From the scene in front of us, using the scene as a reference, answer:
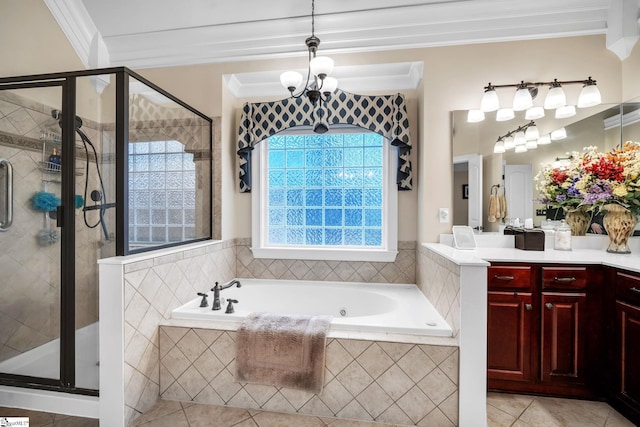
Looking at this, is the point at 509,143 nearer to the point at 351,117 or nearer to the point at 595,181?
the point at 595,181

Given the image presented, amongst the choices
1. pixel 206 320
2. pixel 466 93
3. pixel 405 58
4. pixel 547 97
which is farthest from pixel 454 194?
pixel 206 320

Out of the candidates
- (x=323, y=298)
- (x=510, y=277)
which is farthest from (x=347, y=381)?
(x=510, y=277)

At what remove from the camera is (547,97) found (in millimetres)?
2387

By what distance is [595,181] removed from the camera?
2.22 m

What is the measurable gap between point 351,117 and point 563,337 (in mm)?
2300

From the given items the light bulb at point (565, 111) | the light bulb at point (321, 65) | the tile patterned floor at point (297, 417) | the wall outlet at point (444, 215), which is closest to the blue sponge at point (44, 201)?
the tile patterned floor at point (297, 417)

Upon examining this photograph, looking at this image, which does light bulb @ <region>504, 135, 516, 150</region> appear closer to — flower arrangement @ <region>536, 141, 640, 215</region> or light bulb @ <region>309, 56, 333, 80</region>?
flower arrangement @ <region>536, 141, 640, 215</region>

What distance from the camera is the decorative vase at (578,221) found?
2.44 meters

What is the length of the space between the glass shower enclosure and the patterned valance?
0.98 meters

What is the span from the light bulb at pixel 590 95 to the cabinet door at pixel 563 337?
4.98 ft

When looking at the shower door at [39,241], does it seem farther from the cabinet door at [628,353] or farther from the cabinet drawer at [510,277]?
A: the cabinet door at [628,353]

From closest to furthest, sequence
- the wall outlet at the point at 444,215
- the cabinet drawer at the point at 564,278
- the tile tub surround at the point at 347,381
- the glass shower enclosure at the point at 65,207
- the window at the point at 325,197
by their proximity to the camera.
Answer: the tile tub surround at the point at 347,381, the glass shower enclosure at the point at 65,207, the cabinet drawer at the point at 564,278, the wall outlet at the point at 444,215, the window at the point at 325,197

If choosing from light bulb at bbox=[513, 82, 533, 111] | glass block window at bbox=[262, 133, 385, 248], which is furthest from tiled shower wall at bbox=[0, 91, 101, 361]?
light bulb at bbox=[513, 82, 533, 111]

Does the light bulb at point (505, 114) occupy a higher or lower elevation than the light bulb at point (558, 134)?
higher
